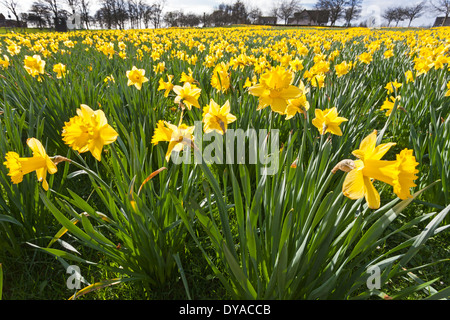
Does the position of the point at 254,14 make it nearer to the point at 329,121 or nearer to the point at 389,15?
the point at 389,15

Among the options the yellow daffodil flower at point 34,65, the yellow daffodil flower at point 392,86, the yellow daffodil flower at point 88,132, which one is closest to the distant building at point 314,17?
the yellow daffodil flower at point 392,86

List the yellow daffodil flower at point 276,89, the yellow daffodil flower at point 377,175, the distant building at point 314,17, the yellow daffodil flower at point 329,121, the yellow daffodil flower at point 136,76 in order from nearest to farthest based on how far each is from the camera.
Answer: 1. the yellow daffodil flower at point 377,175
2. the yellow daffodil flower at point 276,89
3. the yellow daffodil flower at point 329,121
4. the yellow daffodil flower at point 136,76
5. the distant building at point 314,17

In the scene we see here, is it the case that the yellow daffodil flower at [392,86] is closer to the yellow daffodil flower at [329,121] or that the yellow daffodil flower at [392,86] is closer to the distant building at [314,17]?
the yellow daffodil flower at [329,121]

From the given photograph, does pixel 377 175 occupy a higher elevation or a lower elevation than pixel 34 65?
lower

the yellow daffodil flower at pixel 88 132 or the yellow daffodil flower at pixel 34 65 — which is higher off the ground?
the yellow daffodil flower at pixel 34 65

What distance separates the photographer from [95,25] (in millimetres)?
49469

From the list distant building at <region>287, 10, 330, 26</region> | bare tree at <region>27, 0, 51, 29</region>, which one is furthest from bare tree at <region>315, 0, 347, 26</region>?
bare tree at <region>27, 0, 51, 29</region>

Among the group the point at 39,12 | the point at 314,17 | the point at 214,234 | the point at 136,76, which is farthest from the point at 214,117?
the point at 314,17

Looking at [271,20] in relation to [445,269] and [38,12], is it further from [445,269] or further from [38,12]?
[445,269]

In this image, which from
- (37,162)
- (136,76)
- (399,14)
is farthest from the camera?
(399,14)

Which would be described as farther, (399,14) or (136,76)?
(399,14)

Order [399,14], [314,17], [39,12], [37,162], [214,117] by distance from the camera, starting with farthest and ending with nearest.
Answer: [314,17] → [399,14] → [39,12] → [214,117] → [37,162]
